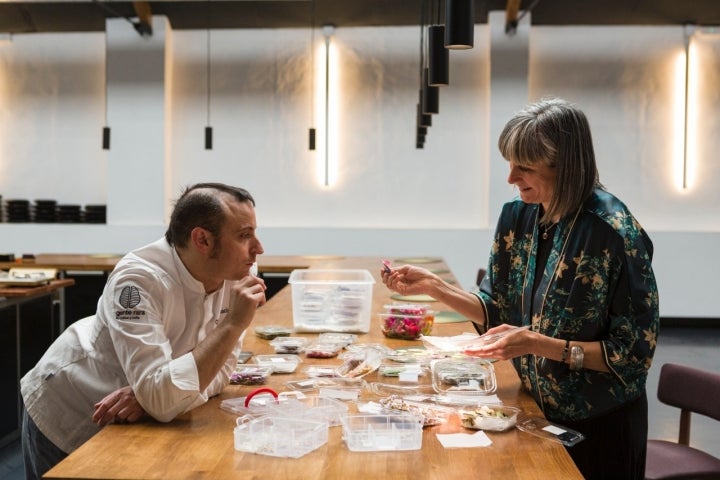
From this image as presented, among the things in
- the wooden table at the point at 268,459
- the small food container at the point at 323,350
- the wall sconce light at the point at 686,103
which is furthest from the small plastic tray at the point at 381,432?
the wall sconce light at the point at 686,103

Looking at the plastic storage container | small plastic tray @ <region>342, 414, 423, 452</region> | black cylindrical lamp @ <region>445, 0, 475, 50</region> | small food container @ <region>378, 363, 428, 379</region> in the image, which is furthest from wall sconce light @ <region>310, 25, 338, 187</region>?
small plastic tray @ <region>342, 414, 423, 452</region>

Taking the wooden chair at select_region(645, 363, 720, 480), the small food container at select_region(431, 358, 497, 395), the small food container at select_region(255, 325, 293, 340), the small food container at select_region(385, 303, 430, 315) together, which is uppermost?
the small food container at select_region(385, 303, 430, 315)

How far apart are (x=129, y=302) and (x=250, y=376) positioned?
0.59 m

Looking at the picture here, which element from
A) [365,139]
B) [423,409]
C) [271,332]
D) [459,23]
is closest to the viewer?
[423,409]

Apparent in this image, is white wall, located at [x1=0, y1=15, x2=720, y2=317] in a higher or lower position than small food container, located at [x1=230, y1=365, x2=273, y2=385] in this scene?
higher

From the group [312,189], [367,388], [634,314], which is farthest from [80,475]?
[312,189]

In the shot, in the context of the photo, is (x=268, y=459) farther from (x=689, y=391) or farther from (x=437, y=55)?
(x=437, y=55)

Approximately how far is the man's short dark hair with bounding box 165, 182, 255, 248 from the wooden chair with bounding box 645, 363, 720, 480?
5.77 feet

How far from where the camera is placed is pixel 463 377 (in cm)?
234

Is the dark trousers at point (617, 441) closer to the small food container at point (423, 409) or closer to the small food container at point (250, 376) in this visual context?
the small food container at point (423, 409)

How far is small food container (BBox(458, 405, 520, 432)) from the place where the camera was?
196 centimetres

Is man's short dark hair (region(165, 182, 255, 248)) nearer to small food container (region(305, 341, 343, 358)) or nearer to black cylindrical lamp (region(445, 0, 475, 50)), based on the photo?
small food container (region(305, 341, 343, 358))

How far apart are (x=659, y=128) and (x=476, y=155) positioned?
7.58 ft

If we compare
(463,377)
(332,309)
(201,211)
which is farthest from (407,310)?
(201,211)
